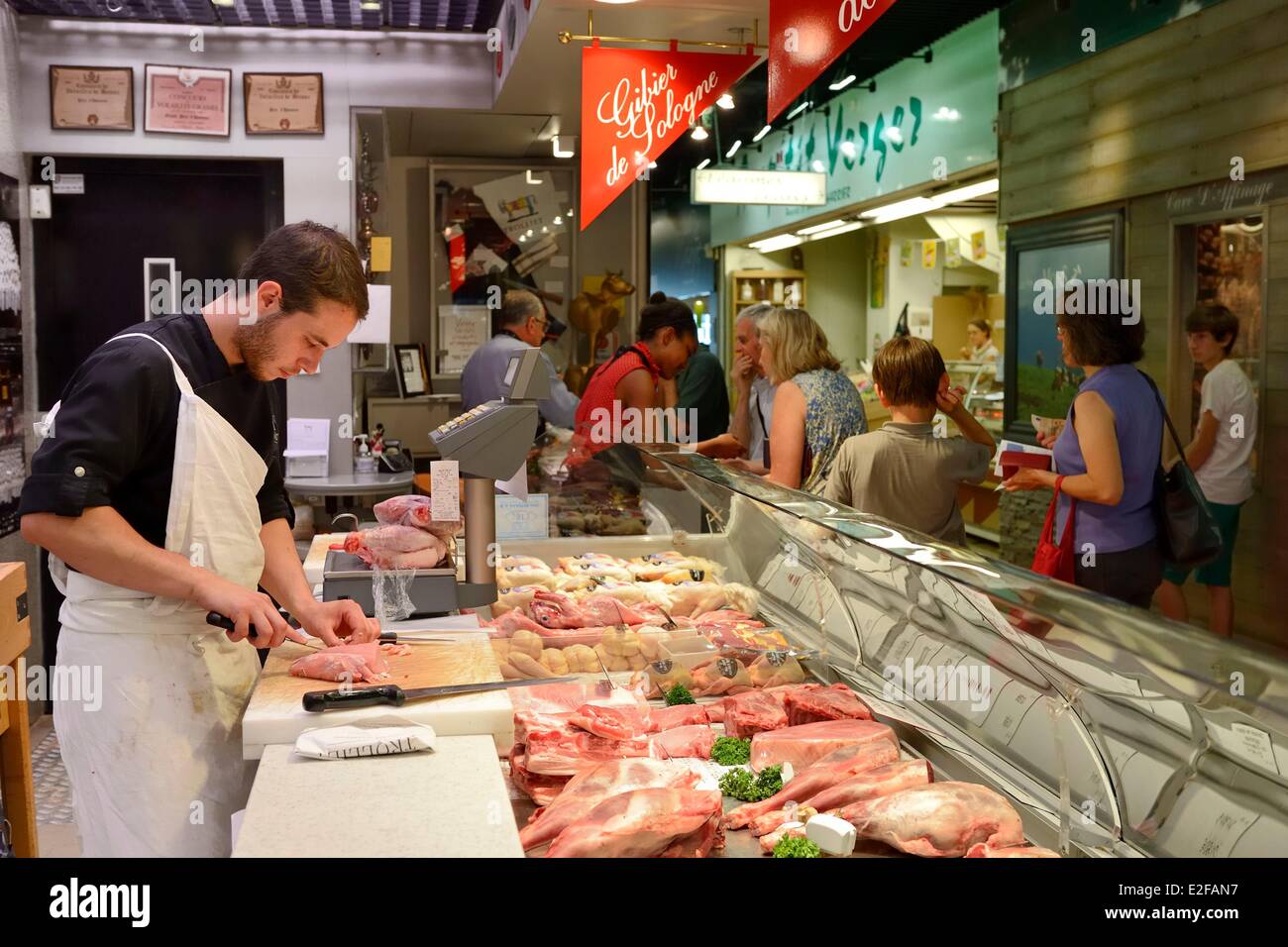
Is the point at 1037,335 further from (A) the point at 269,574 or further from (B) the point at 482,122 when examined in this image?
(A) the point at 269,574

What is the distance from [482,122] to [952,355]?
678 cm

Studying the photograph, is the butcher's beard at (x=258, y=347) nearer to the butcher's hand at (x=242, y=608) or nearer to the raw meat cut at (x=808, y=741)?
the butcher's hand at (x=242, y=608)

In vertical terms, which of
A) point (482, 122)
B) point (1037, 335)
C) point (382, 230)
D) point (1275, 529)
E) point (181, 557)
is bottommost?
point (1275, 529)

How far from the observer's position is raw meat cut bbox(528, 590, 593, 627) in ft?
10.2

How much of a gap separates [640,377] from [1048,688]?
13.3 feet

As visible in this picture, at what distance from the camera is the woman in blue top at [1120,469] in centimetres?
428

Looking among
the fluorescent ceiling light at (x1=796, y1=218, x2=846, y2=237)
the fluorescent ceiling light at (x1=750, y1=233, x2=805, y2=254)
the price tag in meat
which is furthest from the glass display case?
the fluorescent ceiling light at (x1=750, y1=233, x2=805, y2=254)

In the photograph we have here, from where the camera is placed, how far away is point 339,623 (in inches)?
99.3

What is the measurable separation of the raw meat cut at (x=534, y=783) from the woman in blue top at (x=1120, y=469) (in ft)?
8.98

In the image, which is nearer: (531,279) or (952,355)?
(531,279)

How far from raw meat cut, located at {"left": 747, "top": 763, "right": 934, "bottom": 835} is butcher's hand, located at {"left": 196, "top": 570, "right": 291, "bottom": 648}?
36.6 inches

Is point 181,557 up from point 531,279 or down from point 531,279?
down
